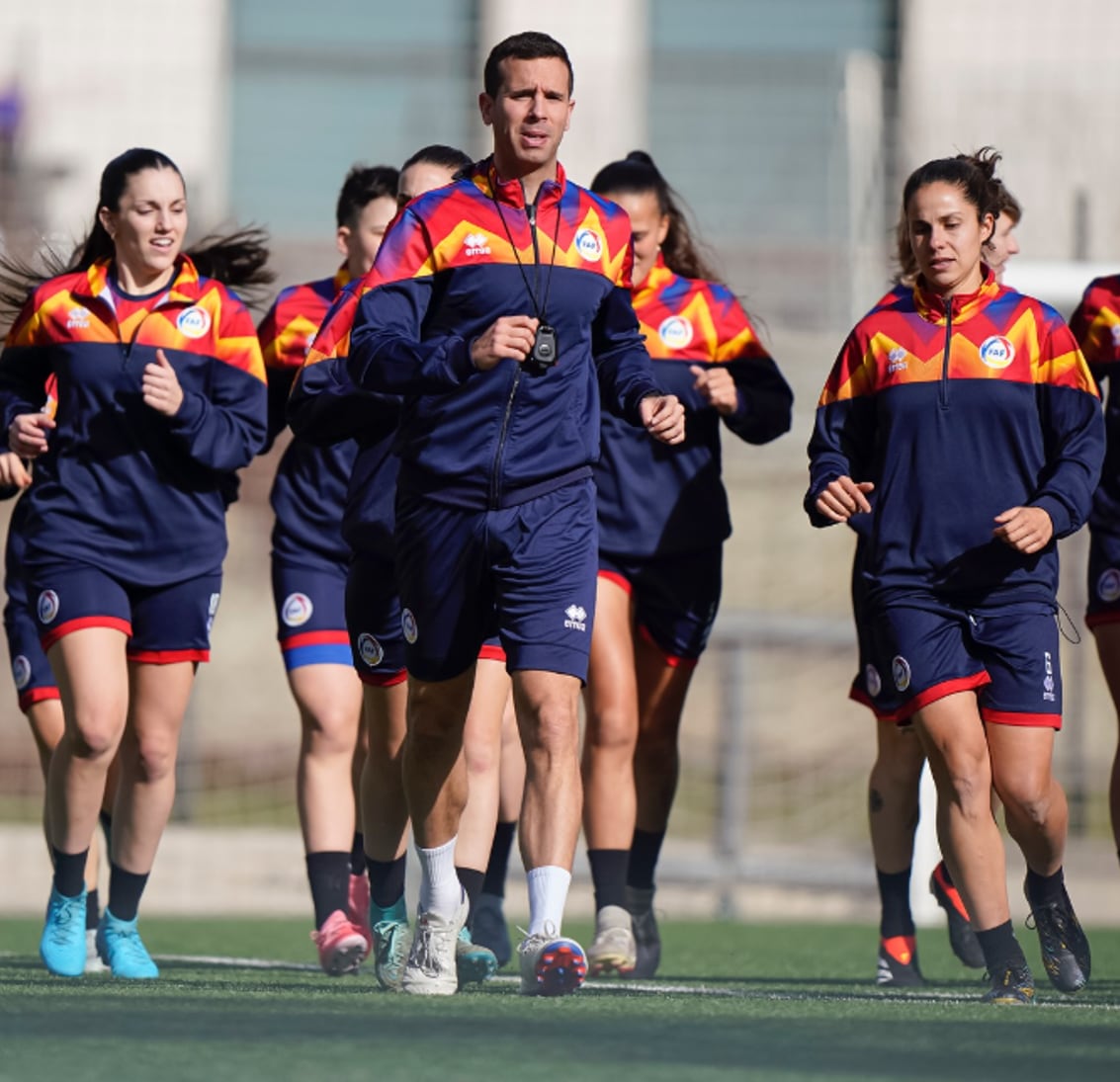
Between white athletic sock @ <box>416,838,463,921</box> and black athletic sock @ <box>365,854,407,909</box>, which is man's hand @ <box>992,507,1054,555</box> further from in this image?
black athletic sock @ <box>365,854,407,909</box>

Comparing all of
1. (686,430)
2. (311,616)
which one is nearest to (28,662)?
(311,616)

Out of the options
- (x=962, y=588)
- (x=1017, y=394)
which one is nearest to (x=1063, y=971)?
(x=962, y=588)

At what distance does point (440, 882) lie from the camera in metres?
5.78

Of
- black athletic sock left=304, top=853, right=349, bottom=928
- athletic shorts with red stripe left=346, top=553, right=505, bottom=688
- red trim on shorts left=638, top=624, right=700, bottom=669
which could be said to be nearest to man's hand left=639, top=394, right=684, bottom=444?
athletic shorts with red stripe left=346, top=553, right=505, bottom=688

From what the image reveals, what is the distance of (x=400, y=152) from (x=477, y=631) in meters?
7.59

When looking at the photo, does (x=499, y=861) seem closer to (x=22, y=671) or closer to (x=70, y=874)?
(x=70, y=874)

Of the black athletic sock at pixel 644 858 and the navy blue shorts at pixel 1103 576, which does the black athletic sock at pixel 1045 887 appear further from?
the black athletic sock at pixel 644 858

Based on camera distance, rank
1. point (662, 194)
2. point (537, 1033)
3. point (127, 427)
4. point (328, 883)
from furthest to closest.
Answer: point (662, 194) < point (328, 883) < point (127, 427) < point (537, 1033)

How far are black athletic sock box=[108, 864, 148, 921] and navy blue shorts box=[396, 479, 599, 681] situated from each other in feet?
4.86

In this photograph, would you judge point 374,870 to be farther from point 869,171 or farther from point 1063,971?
point 869,171

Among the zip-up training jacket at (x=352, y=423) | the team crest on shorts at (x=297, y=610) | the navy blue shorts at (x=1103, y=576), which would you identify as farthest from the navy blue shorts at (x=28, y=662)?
the navy blue shorts at (x=1103, y=576)

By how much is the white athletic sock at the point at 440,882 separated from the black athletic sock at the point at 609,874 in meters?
1.28

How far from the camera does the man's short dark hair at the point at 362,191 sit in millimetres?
7273

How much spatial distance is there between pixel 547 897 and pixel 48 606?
71.0 inches
